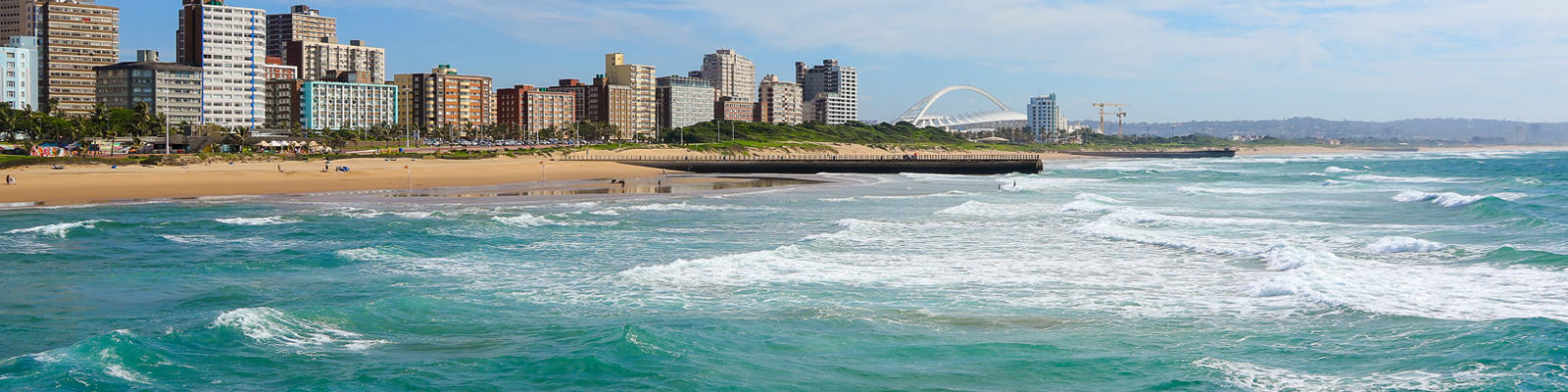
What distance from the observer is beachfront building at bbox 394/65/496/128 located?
502 feet

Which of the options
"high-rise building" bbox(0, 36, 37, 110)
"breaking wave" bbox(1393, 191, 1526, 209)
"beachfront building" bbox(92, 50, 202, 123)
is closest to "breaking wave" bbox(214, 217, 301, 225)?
"breaking wave" bbox(1393, 191, 1526, 209)

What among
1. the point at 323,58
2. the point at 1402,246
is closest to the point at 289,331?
the point at 1402,246

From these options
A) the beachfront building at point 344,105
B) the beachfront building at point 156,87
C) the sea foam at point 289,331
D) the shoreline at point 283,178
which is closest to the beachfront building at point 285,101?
the beachfront building at point 344,105

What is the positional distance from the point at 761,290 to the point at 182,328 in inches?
283

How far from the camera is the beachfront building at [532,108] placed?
163 m

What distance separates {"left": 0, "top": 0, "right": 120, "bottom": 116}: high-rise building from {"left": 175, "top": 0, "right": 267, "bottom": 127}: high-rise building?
2173 cm

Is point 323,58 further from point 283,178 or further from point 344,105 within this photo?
point 283,178

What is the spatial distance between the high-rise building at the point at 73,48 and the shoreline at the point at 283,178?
92.1 metres

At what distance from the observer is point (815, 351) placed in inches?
457

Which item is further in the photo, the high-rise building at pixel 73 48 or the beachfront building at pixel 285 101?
the high-rise building at pixel 73 48

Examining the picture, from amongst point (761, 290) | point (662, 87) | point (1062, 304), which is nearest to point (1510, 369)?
point (1062, 304)

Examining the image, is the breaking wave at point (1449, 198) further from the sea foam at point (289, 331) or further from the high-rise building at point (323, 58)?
the high-rise building at point (323, 58)

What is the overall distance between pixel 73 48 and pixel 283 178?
113 metres

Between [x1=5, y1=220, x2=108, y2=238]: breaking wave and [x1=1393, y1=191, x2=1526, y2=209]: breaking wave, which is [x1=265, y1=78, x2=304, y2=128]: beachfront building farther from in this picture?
[x1=1393, y1=191, x2=1526, y2=209]: breaking wave
